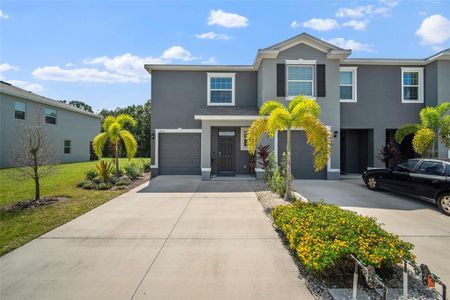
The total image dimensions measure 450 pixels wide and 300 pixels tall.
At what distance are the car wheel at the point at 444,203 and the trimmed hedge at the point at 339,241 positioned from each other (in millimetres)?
4437

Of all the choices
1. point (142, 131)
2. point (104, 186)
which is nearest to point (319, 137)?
point (104, 186)

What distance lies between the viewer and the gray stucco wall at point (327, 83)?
41.9 feet

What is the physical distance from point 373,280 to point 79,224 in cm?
621

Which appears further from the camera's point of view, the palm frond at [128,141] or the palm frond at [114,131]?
the palm frond at [128,141]

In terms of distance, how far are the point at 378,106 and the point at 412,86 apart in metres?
2.24

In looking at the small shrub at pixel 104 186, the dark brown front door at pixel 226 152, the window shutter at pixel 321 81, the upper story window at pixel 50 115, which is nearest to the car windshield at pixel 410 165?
the window shutter at pixel 321 81

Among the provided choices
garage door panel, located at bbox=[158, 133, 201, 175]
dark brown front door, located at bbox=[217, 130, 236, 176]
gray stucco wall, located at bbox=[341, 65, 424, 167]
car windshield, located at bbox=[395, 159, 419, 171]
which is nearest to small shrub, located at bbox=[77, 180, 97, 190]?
garage door panel, located at bbox=[158, 133, 201, 175]

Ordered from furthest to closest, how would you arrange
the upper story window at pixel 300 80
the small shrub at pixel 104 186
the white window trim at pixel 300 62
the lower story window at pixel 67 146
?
the lower story window at pixel 67 146 → the upper story window at pixel 300 80 → the white window trim at pixel 300 62 → the small shrub at pixel 104 186

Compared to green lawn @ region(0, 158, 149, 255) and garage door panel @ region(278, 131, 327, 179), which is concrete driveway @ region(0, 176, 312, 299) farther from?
garage door panel @ region(278, 131, 327, 179)

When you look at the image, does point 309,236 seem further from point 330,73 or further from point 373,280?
point 330,73

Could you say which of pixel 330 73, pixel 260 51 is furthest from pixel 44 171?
pixel 330 73

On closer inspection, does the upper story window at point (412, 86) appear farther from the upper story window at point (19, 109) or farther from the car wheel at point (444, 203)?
the upper story window at point (19, 109)

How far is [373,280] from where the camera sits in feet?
9.25

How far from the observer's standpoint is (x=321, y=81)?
12836 millimetres
